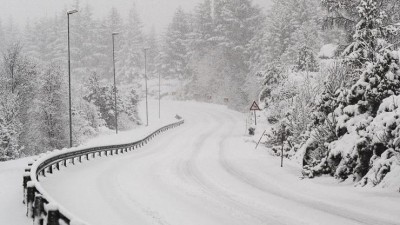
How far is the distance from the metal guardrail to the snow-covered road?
762mm

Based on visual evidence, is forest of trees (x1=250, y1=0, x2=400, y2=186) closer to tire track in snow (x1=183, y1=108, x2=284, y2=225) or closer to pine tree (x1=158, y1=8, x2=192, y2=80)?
tire track in snow (x1=183, y1=108, x2=284, y2=225)

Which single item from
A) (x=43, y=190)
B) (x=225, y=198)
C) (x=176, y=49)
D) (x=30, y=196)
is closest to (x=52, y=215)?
(x=43, y=190)

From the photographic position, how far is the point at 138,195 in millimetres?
15281

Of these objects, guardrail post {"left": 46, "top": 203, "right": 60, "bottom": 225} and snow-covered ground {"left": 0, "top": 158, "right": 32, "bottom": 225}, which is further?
snow-covered ground {"left": 0, "top": 158, "right": 32, "bottom": 225}

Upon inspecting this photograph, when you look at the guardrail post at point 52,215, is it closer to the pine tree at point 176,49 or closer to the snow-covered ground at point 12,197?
the snow-covered ground at point 12,197

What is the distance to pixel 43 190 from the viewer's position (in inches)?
435

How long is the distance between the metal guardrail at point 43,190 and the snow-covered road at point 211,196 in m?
0.76

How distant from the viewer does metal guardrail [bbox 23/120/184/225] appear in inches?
332

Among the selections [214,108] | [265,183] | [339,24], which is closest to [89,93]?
[214,108]

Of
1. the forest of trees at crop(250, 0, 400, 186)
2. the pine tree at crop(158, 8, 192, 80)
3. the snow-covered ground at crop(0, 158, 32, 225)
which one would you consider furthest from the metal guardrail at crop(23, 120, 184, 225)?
the pine tree at crop(158, 8, 192, 80)

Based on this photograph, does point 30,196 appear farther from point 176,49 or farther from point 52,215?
point 176,49

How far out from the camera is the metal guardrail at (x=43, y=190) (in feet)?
27.7

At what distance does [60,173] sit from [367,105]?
537 inches

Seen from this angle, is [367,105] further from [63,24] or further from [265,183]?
[63,24]
